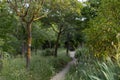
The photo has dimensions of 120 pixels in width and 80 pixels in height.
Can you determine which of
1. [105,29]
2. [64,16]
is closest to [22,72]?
[105,29]

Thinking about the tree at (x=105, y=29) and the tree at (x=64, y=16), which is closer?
the tree at (x=105, y=29)

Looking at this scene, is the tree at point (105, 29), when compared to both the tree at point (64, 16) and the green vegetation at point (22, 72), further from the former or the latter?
the green vegetation at point (22, 72)

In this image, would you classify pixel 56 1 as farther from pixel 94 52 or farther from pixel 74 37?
pixel 74 37

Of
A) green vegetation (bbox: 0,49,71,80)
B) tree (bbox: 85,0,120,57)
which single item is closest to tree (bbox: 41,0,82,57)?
tree (bbox: 85,0,120,57)

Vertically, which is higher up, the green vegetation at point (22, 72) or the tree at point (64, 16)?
the tree at point (64, 16)

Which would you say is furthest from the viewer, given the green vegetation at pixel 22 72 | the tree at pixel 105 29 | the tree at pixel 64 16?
the tree at pixel 64 16

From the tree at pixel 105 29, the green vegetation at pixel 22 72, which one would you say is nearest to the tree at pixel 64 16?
the tree at pixel 105 29

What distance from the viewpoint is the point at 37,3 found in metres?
13.4

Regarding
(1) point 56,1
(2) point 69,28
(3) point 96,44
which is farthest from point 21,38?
(3) point 96,44

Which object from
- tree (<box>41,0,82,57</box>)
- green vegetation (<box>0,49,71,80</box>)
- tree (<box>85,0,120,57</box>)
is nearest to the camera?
green vegetation (<box>0,49,71,80</box>)

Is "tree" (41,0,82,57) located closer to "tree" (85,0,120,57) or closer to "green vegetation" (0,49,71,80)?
"tree" (85,0,120,57)

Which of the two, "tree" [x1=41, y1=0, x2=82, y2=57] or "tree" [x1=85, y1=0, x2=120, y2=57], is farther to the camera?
"tree" [x1=41, y1=0, x2=82, y2=57]

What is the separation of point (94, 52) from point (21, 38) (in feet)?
47.9

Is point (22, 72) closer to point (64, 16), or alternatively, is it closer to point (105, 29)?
point (105, 29)
